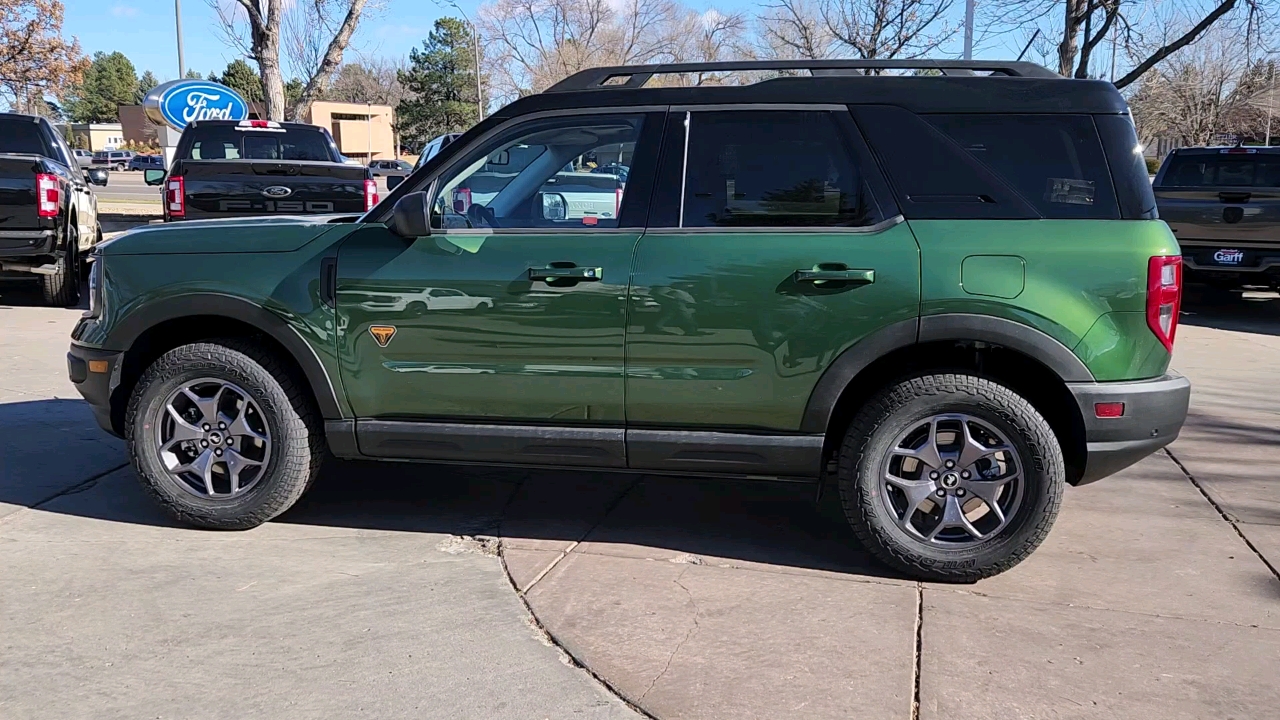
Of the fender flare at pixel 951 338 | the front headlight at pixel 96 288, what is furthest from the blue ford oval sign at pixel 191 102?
the fender flare at pixel 951 338

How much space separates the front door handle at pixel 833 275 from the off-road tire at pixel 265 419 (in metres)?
2.20

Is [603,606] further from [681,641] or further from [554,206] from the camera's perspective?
[554,206]

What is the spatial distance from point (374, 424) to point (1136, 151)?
3.20 m

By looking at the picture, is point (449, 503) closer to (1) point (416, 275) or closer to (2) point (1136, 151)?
(1) point (416, 275)

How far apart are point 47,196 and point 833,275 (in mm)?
8716

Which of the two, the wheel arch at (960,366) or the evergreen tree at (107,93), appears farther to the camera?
the evergreen tree at (107,93)

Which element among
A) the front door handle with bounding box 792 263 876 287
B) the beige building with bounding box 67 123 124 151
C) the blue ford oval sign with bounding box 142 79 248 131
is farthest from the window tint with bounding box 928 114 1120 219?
the beige building with bounding box 67 123 124 151

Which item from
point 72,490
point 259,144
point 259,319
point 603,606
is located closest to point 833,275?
point 603,606

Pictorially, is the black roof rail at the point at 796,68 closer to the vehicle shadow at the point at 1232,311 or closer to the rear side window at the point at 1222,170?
the vehicle shadow at the point at 1232,311

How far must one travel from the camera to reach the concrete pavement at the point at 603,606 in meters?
3.25

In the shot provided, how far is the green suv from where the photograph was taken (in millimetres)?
3924

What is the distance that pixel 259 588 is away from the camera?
4.03m

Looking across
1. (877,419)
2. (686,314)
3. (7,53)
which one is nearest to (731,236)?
(686,314)

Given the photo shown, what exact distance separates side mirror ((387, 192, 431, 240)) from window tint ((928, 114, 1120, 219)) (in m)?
2.02
